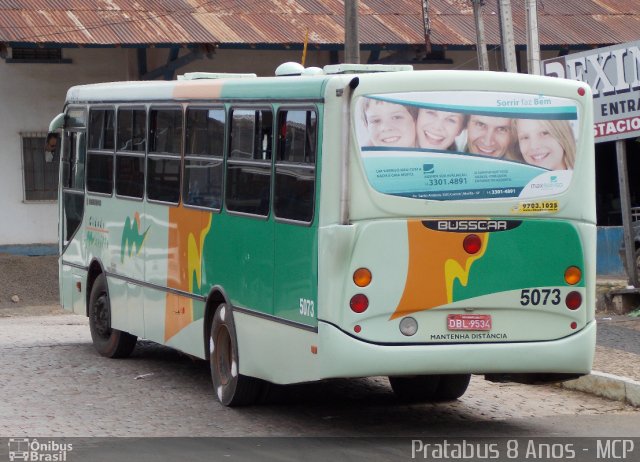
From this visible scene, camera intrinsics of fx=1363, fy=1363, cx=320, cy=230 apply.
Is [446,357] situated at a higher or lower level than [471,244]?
lower

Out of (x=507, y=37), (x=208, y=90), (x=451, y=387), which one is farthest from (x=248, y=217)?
(x=507, y=37)

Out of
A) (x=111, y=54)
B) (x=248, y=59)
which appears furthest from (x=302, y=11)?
(x=111, y=54)

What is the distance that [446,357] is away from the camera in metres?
9.39

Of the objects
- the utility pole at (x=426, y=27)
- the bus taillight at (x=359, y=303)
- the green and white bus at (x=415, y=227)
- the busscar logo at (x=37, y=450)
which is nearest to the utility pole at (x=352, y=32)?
the utility pole at (x=426, y=27)

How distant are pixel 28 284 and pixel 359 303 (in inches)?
641

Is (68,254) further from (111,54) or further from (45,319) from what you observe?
(111,54)

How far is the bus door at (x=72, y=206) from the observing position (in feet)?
49.1

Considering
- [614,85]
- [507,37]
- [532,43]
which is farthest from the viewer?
[507,37]

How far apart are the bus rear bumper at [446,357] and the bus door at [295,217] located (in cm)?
35

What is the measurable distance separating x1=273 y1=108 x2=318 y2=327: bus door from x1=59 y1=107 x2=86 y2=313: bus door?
5.16 meters

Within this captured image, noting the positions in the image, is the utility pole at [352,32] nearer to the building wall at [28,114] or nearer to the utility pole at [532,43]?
the utility pole at [532,43]

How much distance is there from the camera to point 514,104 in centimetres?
961

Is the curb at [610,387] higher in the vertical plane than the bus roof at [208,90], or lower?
lower

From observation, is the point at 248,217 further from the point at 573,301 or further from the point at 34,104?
the point at 34,104
